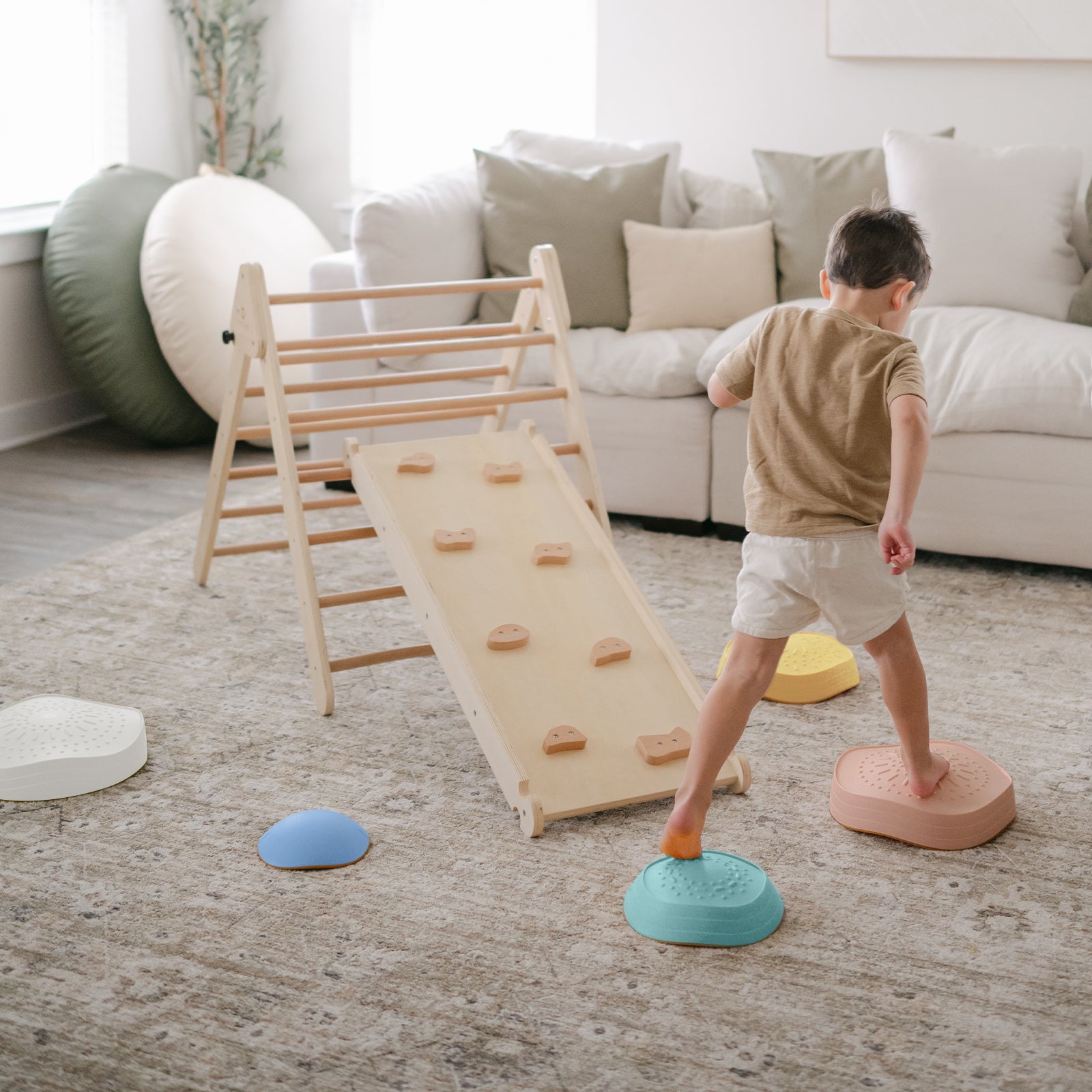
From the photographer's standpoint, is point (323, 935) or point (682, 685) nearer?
point (323, 935)

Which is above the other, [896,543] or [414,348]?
[414,348]

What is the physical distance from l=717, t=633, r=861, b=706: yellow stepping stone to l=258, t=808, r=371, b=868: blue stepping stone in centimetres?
71

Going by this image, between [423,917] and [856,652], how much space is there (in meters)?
1.12

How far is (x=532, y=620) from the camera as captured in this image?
6.39 ft

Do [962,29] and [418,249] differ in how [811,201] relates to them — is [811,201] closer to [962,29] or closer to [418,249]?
[962,29]

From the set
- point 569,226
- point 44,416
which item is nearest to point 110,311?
point 44,416

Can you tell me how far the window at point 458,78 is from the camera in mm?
3936

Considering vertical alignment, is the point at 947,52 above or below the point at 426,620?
above

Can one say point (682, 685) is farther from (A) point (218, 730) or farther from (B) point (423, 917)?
(A) point (218, 730)

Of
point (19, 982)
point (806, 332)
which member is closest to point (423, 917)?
point (19, 982)

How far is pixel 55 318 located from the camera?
3.53m

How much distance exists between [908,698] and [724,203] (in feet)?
6.81

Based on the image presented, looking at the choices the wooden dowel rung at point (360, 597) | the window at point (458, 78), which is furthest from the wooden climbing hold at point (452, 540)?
the window at point (458, 78)

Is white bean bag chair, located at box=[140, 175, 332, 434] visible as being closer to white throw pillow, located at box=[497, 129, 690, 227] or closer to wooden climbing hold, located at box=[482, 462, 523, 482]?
white throw pillow, located at box=[497, 129, 690, 227]
